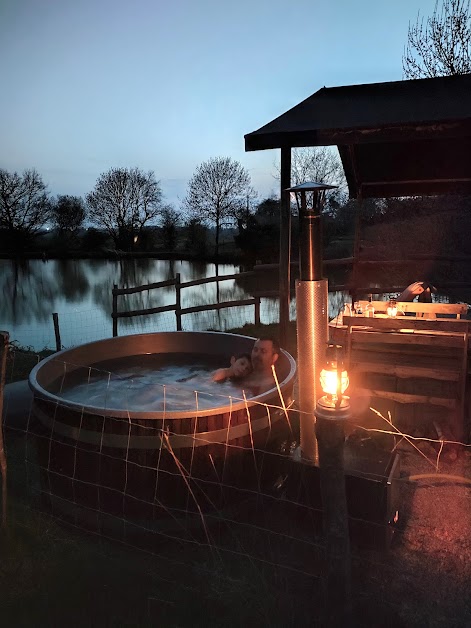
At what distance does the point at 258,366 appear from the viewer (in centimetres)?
469

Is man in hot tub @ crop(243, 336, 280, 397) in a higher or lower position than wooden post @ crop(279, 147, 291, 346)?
lower

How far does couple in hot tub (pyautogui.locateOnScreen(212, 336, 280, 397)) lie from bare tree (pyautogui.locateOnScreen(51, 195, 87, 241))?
1429 inches

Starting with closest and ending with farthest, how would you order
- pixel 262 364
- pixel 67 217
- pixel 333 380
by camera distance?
pixel 333 380 → pixel 262 364 → pixel 67 217

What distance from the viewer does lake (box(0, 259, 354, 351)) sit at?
1260cm

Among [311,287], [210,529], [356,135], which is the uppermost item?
[356,135]

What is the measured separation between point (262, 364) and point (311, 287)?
2067mm

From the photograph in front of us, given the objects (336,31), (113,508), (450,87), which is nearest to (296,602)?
(113,508)

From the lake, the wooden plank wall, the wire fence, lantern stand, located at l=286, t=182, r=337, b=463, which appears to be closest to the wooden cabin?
the wooden plank wall

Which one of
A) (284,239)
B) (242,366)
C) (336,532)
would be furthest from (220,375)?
(336,532)

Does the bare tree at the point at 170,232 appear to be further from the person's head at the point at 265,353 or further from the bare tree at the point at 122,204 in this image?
the person's head at the point at 265,353

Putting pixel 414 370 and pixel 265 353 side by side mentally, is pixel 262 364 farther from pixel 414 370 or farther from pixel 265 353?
pixel 414 370

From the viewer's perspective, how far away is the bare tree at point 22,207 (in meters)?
34.9

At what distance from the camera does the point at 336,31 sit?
7.68 meters

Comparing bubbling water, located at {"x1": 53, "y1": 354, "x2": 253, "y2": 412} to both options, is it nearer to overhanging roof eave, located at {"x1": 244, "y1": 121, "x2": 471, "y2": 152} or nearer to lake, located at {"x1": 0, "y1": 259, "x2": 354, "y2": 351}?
lake, located at {"x1": 0, "y1": 259, "x2": 354, "y2": 351}
